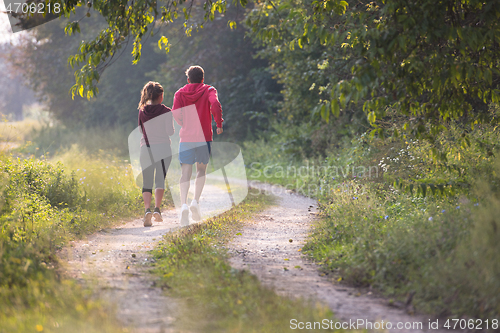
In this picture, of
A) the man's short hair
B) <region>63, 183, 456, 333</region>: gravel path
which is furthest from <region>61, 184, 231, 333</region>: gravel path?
the man's short hair

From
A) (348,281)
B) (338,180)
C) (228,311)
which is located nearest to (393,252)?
(348,281)

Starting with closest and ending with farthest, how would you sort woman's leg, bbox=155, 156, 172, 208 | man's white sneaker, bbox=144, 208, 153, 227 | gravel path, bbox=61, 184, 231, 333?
1. gravel path, bbox=61, 184, 231, 333
2. woman's leg, bbox=155, 156, 172, 208
3. man's white sneaker, bbox=144, 208, 153, 227

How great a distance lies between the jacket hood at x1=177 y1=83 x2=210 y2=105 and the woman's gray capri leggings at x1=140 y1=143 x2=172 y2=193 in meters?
0.80

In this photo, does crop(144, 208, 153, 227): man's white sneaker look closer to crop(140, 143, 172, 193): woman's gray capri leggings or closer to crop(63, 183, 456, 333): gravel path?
crop(63, 183, 456, 333): gravel path

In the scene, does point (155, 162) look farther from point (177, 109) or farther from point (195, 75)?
point (195, 75)

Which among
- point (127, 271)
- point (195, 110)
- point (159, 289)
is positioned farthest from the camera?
point (195, 110)

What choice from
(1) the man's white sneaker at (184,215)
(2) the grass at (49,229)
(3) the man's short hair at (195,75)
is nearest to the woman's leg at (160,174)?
(1) the man's white sneaker at (184,215)

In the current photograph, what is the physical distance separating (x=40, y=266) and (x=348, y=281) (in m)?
2.89

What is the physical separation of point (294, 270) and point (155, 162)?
3137 mm

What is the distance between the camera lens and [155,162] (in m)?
6.74

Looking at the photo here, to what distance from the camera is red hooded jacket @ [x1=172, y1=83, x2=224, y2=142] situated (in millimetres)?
6570

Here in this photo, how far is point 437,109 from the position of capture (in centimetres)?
→ 494

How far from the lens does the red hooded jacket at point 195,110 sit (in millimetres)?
6570

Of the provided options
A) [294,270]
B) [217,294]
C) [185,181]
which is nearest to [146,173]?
[185,181]
